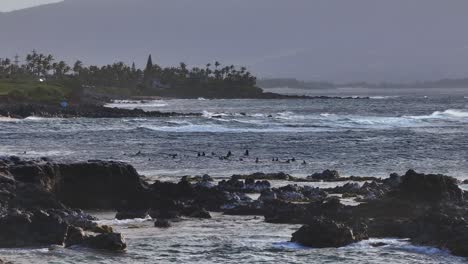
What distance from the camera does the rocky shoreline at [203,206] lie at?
79.8 ft

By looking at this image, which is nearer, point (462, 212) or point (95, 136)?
point (462, 212)

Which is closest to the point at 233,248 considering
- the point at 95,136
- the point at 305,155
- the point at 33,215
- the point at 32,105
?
the point at 33,215

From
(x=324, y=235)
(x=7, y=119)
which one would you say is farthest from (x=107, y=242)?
(x=7, y=119)

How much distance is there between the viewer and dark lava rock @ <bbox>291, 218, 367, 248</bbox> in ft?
80.6

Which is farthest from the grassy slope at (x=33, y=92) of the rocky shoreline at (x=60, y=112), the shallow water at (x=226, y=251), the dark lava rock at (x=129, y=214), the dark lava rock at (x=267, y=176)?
the shallow water at (x=226, y=251)

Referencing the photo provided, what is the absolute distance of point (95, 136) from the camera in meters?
76.8

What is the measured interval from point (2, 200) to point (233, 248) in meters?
7.09

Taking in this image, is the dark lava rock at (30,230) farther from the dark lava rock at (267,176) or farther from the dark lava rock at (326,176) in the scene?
the dark lava rock at (326,176)

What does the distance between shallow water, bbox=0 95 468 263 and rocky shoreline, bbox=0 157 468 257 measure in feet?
2.09

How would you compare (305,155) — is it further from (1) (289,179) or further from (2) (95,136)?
(2) (95,136)

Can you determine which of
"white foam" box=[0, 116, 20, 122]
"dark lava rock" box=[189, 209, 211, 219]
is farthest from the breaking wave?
"white foam" box=[0, 116, 20, 122]

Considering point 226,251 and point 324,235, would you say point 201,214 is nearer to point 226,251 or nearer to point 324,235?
point 226,251

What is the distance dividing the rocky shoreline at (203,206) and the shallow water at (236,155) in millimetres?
636

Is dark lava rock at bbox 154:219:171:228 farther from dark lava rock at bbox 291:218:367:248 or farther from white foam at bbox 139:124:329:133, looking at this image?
white foam at bbox 139:124:329:133
